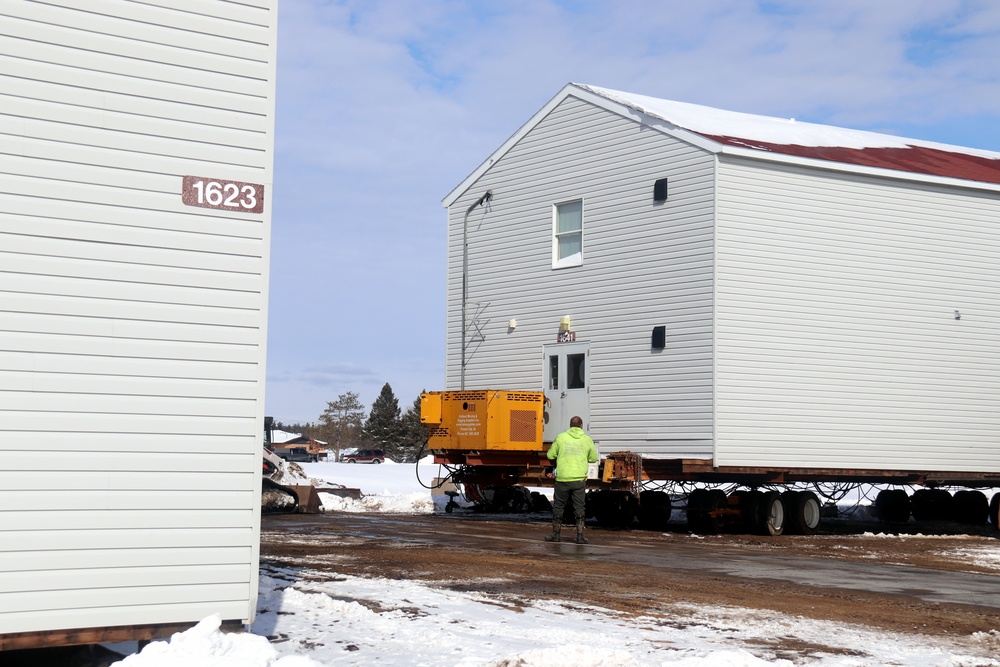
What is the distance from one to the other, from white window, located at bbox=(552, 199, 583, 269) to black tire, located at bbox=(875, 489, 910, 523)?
33.1 ft

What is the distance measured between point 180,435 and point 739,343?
1365cm

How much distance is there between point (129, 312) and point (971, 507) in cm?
2292

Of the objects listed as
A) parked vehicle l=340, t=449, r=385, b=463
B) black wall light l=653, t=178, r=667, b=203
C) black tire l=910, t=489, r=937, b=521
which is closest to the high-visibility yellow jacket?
black wall light l=653, t=178, r=667, b=203

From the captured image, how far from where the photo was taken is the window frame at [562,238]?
76.3 feet

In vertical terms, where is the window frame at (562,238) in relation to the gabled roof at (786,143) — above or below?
below

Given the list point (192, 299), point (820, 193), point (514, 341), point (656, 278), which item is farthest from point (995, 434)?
point (192, 299)

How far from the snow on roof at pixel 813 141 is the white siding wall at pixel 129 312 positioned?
13483mm

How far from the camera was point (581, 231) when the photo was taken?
2328 centimetres

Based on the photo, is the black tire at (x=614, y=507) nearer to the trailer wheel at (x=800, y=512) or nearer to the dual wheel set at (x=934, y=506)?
the trailer wheel at (x=800, y=512)

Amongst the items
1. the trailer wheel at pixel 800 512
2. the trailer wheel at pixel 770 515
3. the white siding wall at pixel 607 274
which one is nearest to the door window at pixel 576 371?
the white siding wall at pixel 607 274

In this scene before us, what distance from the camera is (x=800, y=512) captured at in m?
20.9

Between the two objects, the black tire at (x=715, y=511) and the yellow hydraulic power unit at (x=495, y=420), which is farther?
the yellow hydraulic power unit at (x=495, y=420)

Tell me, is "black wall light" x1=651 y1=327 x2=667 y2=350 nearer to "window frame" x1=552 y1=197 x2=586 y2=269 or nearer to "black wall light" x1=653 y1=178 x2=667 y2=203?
"black wall light" x1=653 y1=178 x2=667 y2=203

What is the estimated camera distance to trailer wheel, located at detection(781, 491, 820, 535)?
21.0 m
